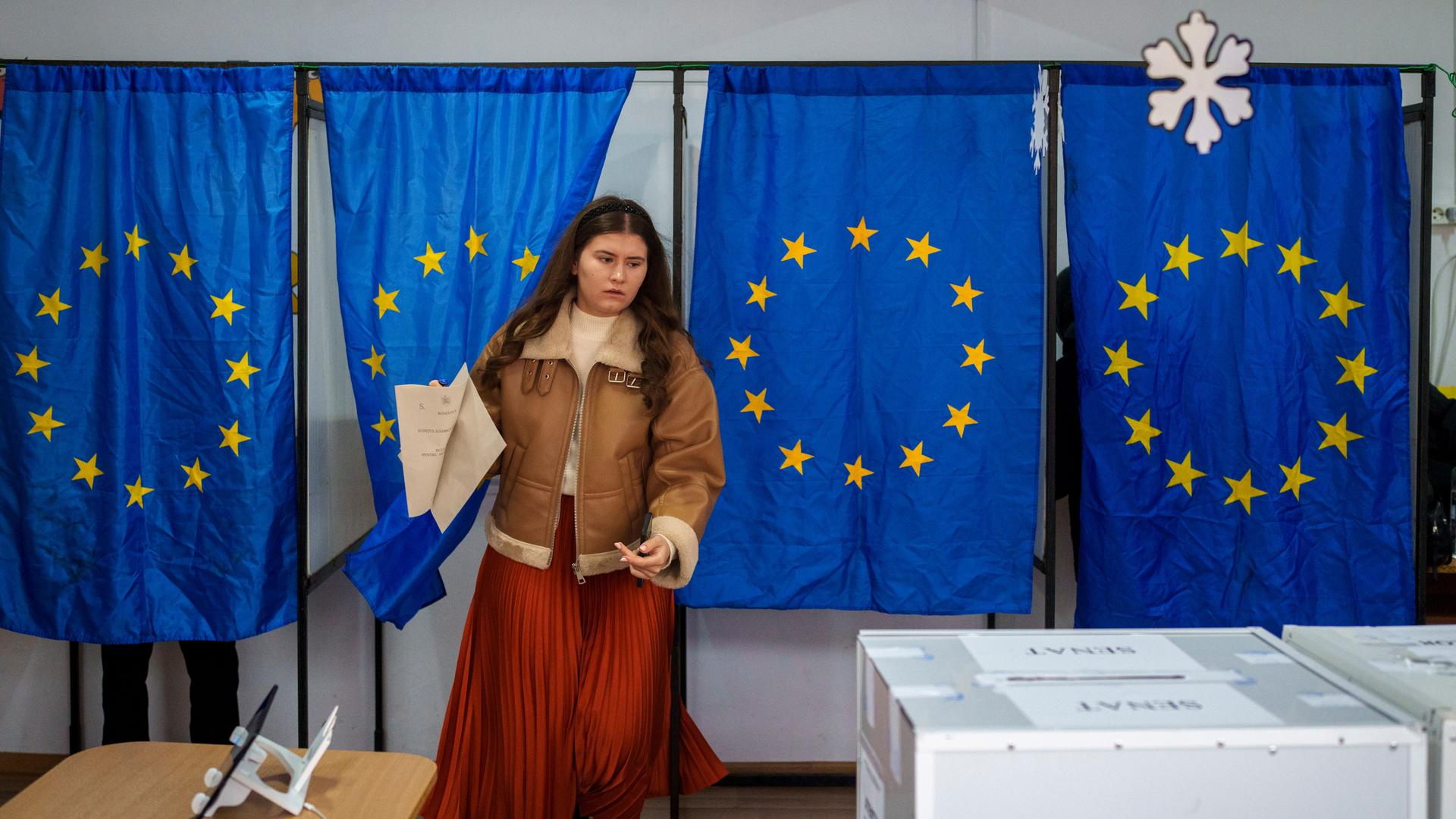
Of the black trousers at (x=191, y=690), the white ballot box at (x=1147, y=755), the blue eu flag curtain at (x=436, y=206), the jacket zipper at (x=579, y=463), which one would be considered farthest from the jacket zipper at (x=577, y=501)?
the black trousers at (x=191, y=690)

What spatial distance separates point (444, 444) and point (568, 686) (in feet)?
1.88

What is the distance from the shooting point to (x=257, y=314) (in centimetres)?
275

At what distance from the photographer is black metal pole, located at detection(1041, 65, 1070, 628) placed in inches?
106

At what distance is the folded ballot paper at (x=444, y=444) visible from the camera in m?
2.13

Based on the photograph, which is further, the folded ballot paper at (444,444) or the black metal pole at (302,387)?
the black metal pole at (302,387)

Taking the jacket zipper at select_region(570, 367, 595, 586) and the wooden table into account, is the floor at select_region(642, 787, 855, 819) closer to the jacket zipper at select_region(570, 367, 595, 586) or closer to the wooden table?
the jacket zipper at select_region(570, 367, 595, 586)

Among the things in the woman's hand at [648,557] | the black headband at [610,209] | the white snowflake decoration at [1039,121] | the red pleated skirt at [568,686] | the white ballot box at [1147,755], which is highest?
the white snowflake decoration at [1039,121]

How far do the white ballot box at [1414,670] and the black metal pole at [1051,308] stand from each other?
4.18 feet

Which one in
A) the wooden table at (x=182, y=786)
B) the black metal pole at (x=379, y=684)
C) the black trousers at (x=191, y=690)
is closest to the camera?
the wooden table at (x=182, y=786)

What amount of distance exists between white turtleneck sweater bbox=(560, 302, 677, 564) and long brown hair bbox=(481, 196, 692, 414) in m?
0.06

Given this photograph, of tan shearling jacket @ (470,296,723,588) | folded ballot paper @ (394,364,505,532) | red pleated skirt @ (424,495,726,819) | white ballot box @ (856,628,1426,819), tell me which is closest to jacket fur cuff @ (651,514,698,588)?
tan shearling jacket @ (470,296,723,588)

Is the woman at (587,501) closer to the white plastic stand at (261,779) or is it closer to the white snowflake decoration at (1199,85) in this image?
the white plastic stand at (261,779)

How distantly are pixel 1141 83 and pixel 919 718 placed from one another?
2.11 meters

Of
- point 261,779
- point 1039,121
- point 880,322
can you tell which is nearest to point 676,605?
point 880,322
